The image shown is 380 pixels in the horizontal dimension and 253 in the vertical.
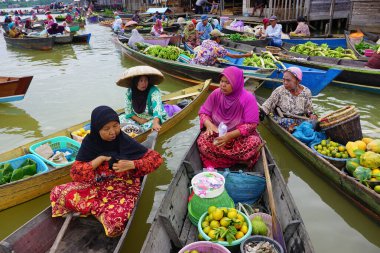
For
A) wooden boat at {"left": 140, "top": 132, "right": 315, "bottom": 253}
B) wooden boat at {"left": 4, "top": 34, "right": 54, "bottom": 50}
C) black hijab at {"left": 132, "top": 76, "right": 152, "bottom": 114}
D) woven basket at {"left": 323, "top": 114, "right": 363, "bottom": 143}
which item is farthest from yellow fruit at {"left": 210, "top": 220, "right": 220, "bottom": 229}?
wooden boat at {"left": 4, "top": 34, "right": 54, "bottom": 50}

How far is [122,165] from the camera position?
8.97ft

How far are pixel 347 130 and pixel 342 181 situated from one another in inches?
34.2

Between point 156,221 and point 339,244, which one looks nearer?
point 156,221

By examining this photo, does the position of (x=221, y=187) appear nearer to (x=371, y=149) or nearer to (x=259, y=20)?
(x=371, y=149)

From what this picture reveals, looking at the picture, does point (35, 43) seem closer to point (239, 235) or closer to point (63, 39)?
point (63, 39)

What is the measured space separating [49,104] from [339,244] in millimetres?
7311

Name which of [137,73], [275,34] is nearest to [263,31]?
[275,34]

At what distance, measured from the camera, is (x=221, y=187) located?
2.82 meters

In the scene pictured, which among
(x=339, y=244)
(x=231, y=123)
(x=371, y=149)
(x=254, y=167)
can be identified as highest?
(x=231, y=123)

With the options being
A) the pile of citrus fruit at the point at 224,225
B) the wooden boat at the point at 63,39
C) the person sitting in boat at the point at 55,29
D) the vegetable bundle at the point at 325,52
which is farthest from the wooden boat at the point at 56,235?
the person sitting in boat at the point at 55,29

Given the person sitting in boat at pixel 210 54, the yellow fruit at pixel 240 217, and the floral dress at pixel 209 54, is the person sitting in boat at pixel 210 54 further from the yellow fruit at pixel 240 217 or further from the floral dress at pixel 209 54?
the yellow fruit at pixel 240 217

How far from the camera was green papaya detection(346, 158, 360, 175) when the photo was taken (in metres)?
3.62

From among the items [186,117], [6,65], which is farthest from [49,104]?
[6,65]

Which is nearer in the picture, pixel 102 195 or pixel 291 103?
pixel 102 195
